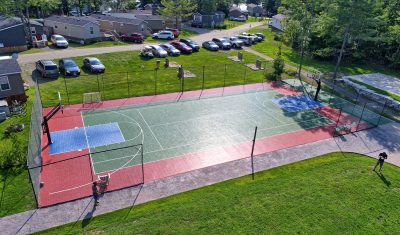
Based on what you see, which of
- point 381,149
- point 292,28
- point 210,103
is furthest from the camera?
point 292,28

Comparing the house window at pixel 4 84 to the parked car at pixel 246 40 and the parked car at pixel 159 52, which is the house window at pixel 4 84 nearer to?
the parked car at pixel 159 52

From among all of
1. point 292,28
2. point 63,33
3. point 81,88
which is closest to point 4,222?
point 81,88

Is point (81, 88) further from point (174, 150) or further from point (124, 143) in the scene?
point (174, 150)

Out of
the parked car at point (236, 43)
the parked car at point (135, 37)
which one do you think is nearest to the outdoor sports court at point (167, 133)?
the parked car at point (236, 43)

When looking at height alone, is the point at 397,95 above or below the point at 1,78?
below

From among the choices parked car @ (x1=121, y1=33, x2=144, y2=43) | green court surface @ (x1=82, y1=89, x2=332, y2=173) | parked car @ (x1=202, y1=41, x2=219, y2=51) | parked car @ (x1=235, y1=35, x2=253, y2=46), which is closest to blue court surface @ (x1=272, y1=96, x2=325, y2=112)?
green court surface @ (x1=82, y1=89, x2=332, y2=173)

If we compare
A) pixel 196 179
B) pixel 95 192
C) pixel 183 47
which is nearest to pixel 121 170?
pixel 95 192

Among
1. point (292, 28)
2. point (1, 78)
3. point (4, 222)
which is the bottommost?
point (4, 222)

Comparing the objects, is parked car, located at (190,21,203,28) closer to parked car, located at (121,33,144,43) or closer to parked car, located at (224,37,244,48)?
parked car, located at (224,37,244,48)

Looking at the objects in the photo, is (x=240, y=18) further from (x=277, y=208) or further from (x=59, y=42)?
(x=277, y=208)
